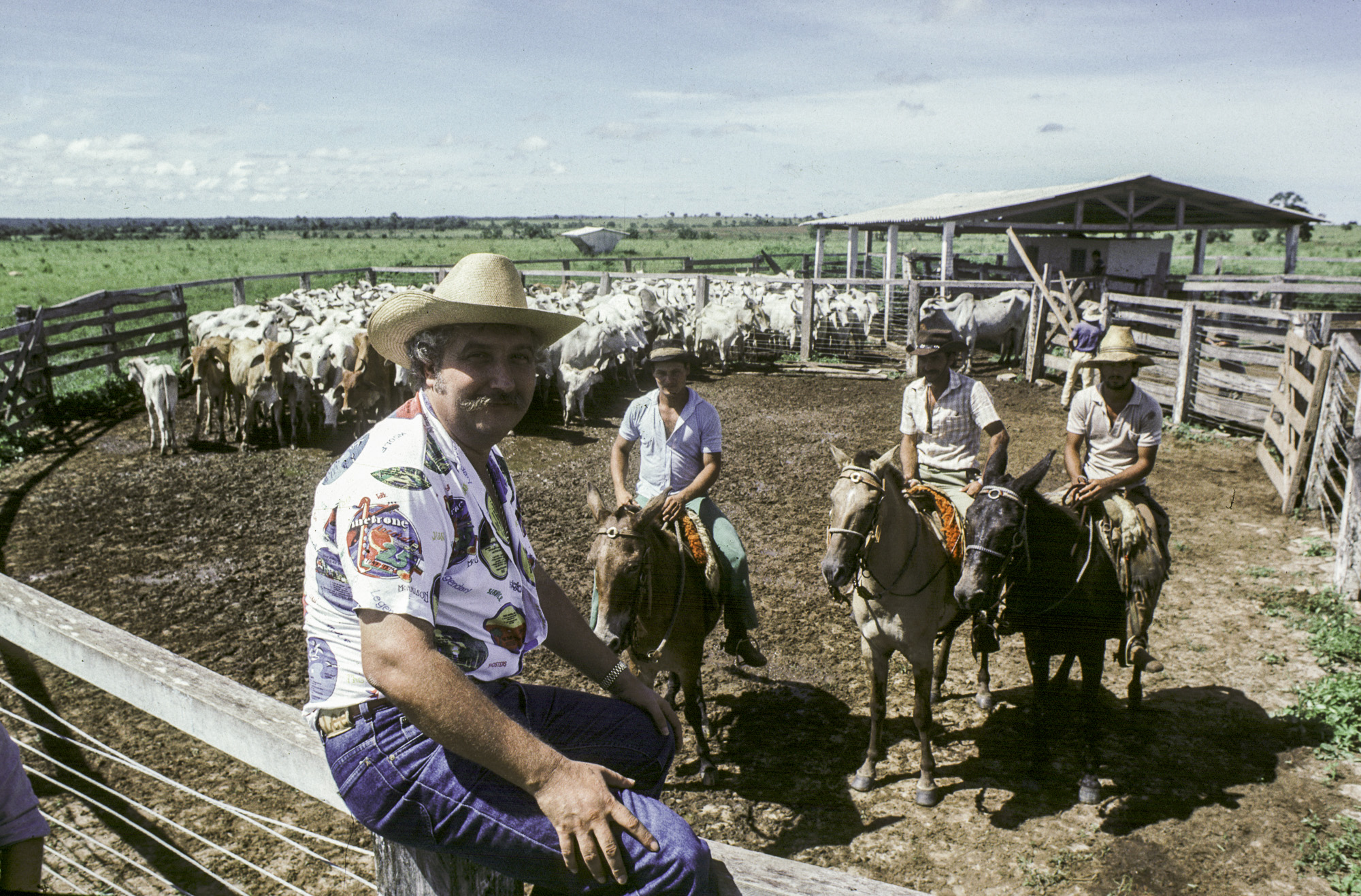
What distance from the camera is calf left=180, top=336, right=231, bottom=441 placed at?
516 inches

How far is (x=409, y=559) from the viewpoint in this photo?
5.19ft

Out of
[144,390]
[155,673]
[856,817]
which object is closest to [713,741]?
[856,817]

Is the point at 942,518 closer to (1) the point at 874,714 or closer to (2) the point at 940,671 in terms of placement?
(1) the point at 874,714

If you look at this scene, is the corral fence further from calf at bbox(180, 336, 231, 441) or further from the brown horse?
the brown horse

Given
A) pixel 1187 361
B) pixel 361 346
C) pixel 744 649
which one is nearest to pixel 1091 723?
pixel 744 649

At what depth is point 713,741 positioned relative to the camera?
223 inches

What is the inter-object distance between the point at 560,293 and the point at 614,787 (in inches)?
846

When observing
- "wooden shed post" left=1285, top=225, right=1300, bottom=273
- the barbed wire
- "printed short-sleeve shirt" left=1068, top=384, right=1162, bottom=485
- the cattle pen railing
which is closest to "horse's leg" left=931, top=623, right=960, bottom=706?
"printed short-sleeve shirt" left=1068, top=384, right=1162, bottom=485

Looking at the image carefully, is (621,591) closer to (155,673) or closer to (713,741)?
(713,741)

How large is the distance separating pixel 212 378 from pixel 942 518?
12330mm

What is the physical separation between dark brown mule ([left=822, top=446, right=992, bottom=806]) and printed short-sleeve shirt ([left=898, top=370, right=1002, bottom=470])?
3.14 feet

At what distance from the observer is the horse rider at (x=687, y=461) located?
5473 millimetres

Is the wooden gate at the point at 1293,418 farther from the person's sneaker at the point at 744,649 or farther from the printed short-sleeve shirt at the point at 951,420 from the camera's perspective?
the person's sneaker at the point at 744,649

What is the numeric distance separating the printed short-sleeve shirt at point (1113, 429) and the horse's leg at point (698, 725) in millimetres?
3071
